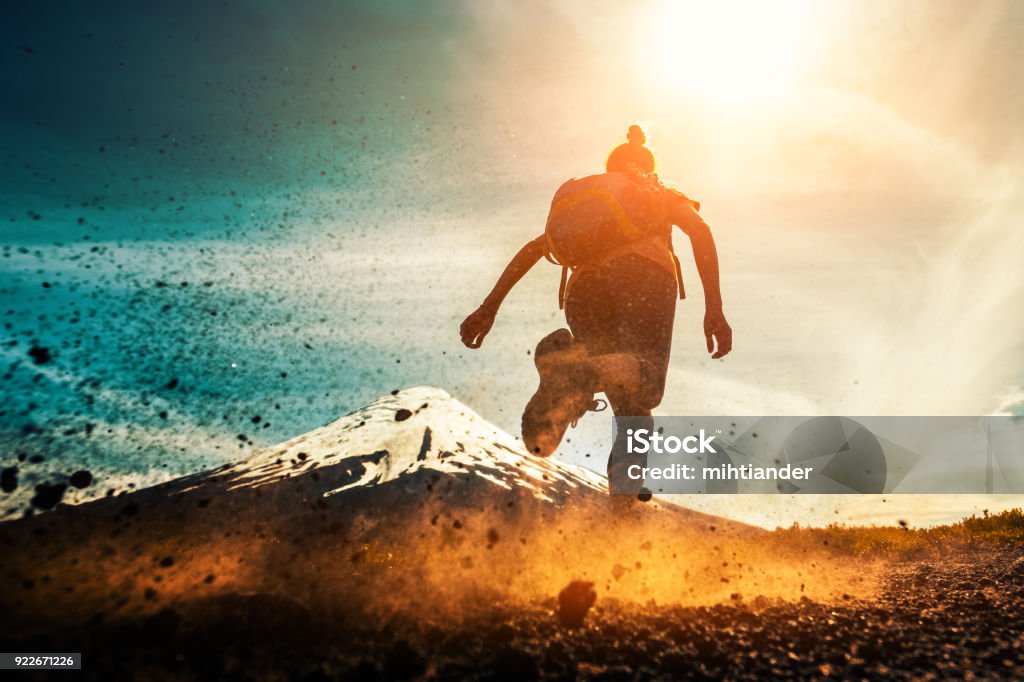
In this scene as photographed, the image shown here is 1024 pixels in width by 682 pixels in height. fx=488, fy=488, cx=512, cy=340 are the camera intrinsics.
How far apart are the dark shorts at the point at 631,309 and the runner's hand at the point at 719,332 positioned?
0.27 metres

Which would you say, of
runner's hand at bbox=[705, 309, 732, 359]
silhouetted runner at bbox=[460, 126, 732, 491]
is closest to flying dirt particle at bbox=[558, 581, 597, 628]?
silhouetted runner at bbox=[460, 126, 732, 491]

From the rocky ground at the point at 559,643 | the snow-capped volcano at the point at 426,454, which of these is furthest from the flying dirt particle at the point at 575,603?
the snow-capped volcano at the point at 426,454

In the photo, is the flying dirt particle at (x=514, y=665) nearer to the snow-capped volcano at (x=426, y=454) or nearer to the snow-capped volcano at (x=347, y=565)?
the snow-capped volcano at (x=347, y=565)

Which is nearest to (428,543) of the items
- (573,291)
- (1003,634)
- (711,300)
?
(573,291)

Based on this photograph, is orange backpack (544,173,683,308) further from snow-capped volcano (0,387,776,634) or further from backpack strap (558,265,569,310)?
snow-capped volcano (0,387,776,634)

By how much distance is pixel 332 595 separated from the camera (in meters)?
2.49

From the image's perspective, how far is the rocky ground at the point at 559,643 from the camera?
1.81 m

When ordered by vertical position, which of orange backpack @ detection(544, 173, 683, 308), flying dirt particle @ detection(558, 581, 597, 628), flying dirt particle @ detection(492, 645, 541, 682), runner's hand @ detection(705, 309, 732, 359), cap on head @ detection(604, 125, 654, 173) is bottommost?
flying dirt particle @ detection(492, 645, 541, 682)

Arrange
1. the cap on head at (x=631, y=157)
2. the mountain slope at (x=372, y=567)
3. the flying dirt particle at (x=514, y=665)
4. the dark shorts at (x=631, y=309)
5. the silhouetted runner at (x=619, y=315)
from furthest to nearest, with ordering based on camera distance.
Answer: the cap on head at (x=631, y=157) < the dark shorts at (x=631, y=309) < the silhouetted runner at (x=619, y=315) < the mountain slope at (x=372, y=567) < the flying dirt particle at (x=514, y=665)

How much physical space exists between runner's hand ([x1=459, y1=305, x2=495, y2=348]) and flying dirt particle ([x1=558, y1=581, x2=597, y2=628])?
6.60 feet

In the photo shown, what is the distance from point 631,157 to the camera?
3.90 meters

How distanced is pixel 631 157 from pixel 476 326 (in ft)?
6.02

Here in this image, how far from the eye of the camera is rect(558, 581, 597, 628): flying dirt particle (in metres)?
2.24

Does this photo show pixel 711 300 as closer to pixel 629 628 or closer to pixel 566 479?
pixel 629 628
